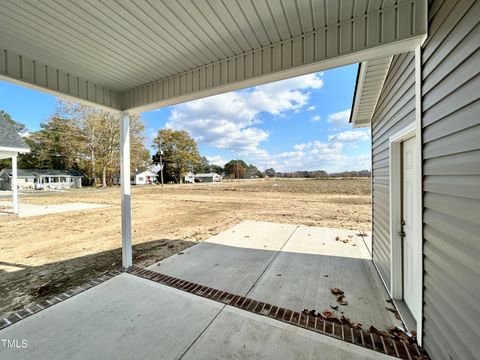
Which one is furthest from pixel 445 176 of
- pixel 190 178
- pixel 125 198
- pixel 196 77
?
pixel 190 178

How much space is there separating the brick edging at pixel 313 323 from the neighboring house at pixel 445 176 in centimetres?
21

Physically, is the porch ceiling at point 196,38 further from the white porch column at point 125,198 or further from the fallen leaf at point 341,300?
the fallen leaf at point 341,300

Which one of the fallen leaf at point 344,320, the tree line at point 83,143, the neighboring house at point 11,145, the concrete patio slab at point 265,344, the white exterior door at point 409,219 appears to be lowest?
the fallen leaf at point 344,320

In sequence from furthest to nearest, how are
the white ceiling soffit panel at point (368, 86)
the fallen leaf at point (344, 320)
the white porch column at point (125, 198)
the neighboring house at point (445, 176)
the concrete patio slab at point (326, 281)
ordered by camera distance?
the white porch column at point (125, 198) < the white ceiling soffit panel at point (368, 86) < the concrete patio slab at point (326, 281) < the fallen leaf at point (344, 320) < the neighboring house at point (445, 176)

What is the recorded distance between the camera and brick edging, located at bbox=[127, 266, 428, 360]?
5.84ft

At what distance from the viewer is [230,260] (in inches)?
147

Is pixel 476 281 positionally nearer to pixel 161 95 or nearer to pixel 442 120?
pixel 442 120

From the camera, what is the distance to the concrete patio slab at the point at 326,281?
2.37m

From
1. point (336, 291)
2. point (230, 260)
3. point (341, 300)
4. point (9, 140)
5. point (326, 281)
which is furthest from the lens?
point (9, 140)

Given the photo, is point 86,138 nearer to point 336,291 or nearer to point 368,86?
point 368,86

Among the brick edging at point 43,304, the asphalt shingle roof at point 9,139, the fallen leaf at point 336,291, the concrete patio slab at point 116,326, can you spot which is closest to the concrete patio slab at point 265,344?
the concrete patio slab at point 116,326

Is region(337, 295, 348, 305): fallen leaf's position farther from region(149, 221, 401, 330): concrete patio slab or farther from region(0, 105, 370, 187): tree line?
region(0, 105, 370, 187): tree line

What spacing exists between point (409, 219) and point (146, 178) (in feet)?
161

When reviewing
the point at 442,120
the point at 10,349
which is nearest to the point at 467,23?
the point at 442,120
